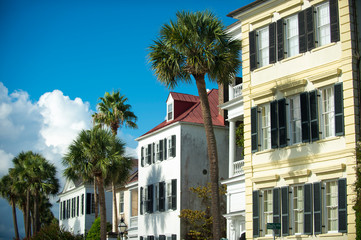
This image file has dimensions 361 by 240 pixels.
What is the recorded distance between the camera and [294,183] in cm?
2277

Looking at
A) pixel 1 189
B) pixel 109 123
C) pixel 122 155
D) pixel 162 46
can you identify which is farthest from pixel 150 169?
pixel 1 189

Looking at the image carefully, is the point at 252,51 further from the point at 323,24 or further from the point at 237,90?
the point at 237,90

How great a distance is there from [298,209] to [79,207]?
39006 mm

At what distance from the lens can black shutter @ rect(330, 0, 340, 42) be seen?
21.6 meters

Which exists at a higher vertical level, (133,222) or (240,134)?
(240,134)

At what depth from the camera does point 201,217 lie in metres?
35.1

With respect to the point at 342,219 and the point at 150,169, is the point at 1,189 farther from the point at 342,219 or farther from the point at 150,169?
the point at 342,219

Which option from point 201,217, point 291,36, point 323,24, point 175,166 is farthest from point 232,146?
point 323,24

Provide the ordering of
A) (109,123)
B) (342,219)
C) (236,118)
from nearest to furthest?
(342,219), (236,118), (109,123)

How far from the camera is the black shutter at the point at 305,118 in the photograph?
2231 cm

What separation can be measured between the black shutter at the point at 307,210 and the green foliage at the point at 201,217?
515 inches

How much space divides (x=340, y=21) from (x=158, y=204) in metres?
21.0

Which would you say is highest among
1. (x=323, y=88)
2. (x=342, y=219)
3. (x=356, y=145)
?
(x=323, y=88)

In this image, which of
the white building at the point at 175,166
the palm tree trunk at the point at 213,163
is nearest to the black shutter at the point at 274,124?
the palm tree trunk at the point at 213,163
